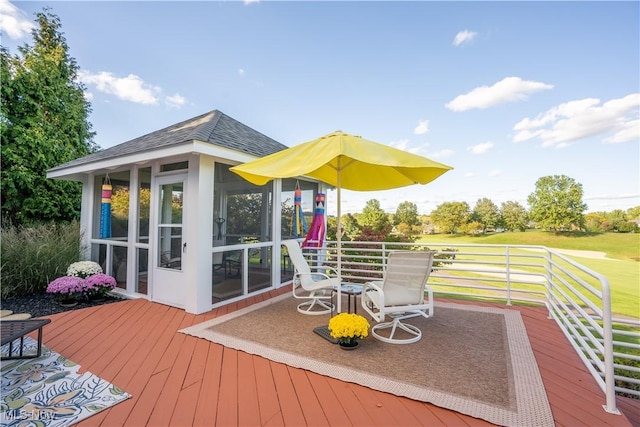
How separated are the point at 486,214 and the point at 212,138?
25.8 meters

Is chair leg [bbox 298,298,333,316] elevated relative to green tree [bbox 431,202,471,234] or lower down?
lower down

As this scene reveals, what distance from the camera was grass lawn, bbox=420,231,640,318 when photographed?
39.5ft

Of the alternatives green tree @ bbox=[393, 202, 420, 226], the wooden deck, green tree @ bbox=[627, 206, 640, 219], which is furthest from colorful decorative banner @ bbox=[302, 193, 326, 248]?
green tree @ bbox=[627, 206, 640, 219]

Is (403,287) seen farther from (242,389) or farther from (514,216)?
(514,216)

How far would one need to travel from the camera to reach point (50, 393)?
2.27 meters

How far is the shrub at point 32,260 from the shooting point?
5.25m

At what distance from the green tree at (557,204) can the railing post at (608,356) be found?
2553cm

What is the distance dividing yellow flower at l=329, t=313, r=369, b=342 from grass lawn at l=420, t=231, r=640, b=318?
12125 mm

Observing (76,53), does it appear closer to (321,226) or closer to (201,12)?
(201,12)

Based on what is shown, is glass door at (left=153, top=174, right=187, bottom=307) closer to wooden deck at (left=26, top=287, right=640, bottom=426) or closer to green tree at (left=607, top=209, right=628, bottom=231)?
wooden deck at (left=26, top=287, right=640, bottom=426)

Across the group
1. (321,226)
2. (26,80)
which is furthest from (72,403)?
(26,80)

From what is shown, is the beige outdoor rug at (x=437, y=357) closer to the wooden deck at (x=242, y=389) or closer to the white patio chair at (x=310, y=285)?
the wooden deck at (x=242, y=389)

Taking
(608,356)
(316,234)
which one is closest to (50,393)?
(316,234)

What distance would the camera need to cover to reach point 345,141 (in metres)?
3.01
